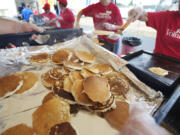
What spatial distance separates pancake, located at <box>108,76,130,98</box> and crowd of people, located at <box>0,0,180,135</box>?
19.2 inches

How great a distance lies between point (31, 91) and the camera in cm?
100

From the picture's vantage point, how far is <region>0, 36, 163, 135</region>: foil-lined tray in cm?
80

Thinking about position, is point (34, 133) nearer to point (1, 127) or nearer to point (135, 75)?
point (1, 127)

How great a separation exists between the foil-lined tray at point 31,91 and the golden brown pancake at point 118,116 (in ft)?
0.36

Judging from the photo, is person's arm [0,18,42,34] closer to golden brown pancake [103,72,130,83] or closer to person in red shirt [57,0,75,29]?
golden brown pancake [103,72,130,83]

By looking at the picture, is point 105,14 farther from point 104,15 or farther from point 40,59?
point 40,59

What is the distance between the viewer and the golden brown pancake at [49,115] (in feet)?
2.34

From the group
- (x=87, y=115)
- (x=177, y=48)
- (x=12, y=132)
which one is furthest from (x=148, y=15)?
(x=12, y=132)

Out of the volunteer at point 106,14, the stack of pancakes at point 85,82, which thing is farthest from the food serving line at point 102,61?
the volunteer at point 106,14

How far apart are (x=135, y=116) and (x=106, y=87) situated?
450mm

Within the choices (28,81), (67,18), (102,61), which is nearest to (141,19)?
(102,61)

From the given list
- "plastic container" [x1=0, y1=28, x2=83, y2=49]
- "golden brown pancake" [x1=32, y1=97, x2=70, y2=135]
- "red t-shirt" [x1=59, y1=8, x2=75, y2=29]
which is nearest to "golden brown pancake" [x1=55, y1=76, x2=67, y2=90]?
"golden brown pancake" [x1=32, y1=97, x2=70, y2=135]

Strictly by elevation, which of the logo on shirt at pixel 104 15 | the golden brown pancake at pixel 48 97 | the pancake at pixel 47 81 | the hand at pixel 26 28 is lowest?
the golden brown pancake at pixel 48 97

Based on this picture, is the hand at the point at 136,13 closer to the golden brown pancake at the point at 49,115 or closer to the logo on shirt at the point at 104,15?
the logo on shirt at the point at 104,15
